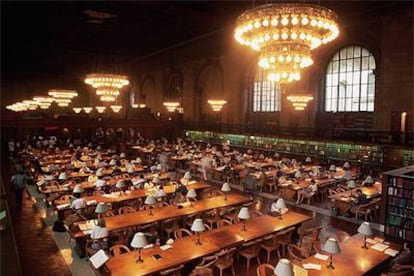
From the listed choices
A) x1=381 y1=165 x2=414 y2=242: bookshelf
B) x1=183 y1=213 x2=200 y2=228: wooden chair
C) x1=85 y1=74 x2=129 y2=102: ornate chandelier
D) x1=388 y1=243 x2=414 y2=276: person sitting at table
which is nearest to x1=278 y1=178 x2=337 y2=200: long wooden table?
x1=381 y1=165 x2=414 y2=242: bookshelf

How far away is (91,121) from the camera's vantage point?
90.1ft

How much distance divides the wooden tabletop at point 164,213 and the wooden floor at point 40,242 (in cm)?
83

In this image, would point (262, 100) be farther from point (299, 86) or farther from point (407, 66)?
point (407, 66)

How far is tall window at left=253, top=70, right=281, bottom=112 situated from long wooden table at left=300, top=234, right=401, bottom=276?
18466mm

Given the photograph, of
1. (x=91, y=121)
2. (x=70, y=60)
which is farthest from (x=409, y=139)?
(x=70, y=60)

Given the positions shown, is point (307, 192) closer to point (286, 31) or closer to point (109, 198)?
point (109, 198)

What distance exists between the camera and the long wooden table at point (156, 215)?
25.9ft

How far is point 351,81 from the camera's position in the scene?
780 inches

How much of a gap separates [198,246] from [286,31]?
14.6 ft

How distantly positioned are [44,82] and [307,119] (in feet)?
117

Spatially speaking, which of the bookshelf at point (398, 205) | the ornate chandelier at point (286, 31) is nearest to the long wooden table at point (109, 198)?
the ornate chandelier at point (286, 31)

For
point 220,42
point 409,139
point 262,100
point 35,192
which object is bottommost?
point 35,192

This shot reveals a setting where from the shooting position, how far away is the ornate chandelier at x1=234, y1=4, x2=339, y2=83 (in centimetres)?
548

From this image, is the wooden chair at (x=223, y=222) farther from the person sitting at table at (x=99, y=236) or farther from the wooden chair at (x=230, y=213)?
the person sitting at table at (x=99, y=236)
